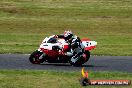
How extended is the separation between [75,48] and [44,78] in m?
4.84

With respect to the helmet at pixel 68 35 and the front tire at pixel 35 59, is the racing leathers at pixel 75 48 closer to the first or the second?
the helmet at pixel 68 35

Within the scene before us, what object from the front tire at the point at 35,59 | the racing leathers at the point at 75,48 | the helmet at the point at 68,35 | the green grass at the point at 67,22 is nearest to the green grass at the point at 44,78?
the front tire at the point at 35,59

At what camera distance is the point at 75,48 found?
2194 centimetres

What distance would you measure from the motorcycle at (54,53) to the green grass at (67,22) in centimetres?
435

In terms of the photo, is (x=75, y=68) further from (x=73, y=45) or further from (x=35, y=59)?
(x=35, y=59)

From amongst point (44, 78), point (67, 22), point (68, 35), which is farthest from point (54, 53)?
point (67, 22)

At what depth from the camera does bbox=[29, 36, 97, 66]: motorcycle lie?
71.6 ft

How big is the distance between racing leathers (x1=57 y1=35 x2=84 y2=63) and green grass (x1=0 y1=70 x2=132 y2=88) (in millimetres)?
2891

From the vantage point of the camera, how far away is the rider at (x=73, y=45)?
21.8 meters

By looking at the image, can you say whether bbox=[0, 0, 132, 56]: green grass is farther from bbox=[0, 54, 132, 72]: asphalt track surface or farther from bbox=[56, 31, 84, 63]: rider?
bbox=[56, 31, 84, 63]: rider

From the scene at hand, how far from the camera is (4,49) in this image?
26.9 meters

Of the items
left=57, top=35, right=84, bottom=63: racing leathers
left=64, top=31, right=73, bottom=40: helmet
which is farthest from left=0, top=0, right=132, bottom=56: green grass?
left=64, top=31, right=73, bottom=40: helmet

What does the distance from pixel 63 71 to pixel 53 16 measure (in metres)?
29.9

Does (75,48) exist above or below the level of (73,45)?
below
